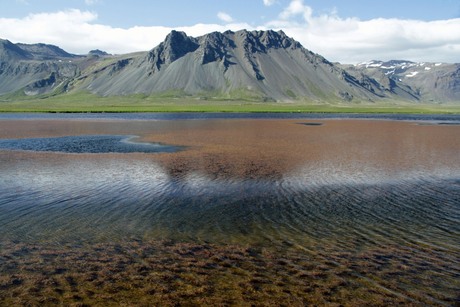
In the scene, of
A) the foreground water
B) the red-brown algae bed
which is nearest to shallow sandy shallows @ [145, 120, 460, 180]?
the foreground water

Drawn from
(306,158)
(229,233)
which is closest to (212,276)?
(229,233)

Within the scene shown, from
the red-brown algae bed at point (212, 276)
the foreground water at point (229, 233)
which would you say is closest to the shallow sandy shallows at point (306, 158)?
the foreground water at point (229, 233)

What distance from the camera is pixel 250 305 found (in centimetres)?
1540

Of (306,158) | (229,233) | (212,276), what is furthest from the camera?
(306,158)

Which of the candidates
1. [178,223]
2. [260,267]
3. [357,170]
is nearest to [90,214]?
[178,223]

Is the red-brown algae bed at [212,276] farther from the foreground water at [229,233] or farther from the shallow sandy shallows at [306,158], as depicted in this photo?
the shallow sandy shallows at [306,158]

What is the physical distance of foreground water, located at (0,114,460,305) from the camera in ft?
55.2

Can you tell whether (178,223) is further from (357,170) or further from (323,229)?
(357,170)

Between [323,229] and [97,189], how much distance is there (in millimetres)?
22043

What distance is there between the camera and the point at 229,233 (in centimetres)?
2417

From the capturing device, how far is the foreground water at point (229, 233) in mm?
16812

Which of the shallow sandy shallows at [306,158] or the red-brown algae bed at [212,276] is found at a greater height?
the shallow sandy shallows at [306,158]

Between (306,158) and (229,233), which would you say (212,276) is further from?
(306,158)

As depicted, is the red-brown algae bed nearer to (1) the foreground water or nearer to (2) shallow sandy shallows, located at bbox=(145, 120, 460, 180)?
(1) the foreground water
